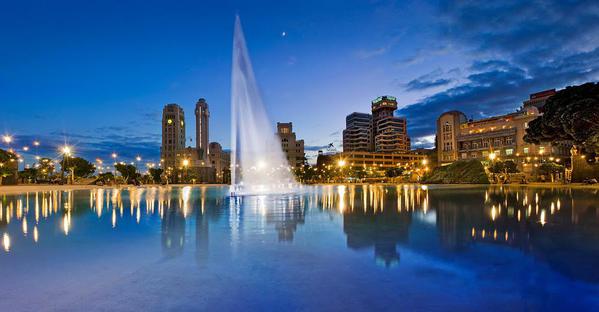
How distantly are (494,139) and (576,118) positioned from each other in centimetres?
9897

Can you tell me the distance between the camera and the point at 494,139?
120062 millimetres

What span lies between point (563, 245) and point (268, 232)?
9493mm

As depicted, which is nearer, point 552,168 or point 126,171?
point 552,168

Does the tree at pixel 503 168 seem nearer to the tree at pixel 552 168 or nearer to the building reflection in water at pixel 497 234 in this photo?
the tree at pixel 552 168

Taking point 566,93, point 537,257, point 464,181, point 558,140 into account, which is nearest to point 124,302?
point 537,257

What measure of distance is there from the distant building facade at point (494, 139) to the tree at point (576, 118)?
61.3 metres

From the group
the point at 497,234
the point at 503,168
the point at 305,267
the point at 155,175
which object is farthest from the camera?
the point at 155,175

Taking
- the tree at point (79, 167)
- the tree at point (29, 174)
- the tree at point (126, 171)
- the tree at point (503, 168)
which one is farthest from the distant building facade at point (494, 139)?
the tree at point (29, 174)

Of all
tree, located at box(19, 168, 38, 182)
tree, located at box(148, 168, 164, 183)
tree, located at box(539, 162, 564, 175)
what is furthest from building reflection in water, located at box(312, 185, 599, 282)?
tree, located at box(19, 168, 38, 182)

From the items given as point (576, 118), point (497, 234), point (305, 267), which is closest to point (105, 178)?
point (576, 118)

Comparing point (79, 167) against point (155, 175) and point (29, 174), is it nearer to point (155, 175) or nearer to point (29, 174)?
point (29, 174)

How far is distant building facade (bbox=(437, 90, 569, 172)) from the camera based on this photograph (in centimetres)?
10425

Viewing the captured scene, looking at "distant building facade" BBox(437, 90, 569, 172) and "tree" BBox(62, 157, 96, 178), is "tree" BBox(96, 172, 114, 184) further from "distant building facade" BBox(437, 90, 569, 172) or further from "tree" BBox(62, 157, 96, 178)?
"distant building facade" BBox(437, 90, 569, 172)

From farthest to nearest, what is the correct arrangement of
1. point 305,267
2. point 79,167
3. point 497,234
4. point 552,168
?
point 79,167 → point 552,168 → point 497,234 → point 305,267
